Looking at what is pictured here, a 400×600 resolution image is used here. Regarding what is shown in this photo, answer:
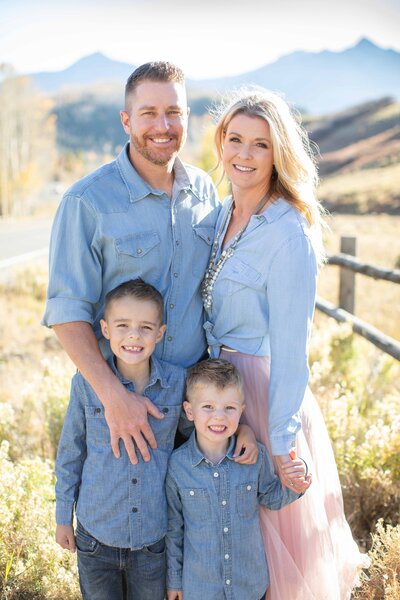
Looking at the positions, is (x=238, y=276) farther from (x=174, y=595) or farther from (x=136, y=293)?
(x=174, y=595)

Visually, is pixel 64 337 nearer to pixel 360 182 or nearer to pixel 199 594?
pixel 199 594

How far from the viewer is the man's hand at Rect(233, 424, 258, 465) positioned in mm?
2266

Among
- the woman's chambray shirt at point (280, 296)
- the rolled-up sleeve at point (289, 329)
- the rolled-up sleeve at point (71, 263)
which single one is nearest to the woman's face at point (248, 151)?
the woman's chambray shirt at point (280, 296)

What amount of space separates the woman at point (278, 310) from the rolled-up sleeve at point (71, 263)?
1.73 feet

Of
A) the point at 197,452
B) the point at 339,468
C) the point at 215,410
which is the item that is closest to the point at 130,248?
the point at 215,410

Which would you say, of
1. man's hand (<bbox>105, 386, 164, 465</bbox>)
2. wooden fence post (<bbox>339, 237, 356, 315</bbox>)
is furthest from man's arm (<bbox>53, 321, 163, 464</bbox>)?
wooden fence post (<bbox>339, 237, 356, 315</bbox>)

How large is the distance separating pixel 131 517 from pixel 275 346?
81 cm

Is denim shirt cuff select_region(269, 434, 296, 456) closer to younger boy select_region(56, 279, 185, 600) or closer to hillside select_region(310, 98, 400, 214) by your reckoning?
younger boy select_region(56, 279, 185, 600)

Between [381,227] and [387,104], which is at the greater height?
[387,104]

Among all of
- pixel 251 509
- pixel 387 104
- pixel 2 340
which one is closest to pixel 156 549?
pixel 251 509

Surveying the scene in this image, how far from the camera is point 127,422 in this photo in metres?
2.20

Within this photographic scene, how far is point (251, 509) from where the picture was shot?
2.28 metres

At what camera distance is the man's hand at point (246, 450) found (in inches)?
89.2

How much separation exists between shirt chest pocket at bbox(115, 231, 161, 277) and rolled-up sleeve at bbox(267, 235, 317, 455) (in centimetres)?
49
